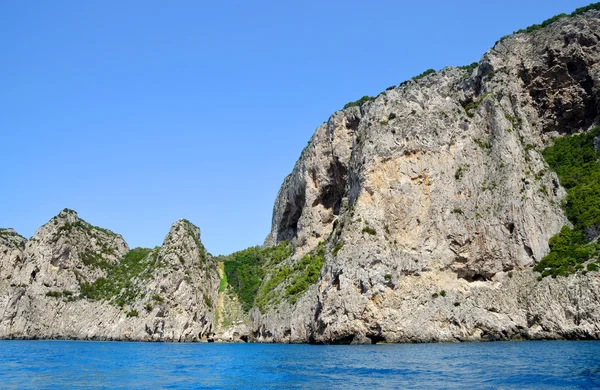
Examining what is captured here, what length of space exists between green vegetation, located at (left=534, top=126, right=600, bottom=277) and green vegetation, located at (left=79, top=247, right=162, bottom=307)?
2709 inches

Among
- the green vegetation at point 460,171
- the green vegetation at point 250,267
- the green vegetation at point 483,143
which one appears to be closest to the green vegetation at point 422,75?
the green vegetation at point 483,143

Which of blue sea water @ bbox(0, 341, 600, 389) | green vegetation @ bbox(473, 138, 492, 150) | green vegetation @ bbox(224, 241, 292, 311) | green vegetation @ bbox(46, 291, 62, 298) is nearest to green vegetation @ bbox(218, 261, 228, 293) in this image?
green vegetation @ bbox(224, 241, 292, 311)

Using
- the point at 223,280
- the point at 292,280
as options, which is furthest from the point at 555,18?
the point at 223,280

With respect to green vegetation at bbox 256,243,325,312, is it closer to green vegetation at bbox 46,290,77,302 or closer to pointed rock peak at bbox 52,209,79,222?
green vegetation at bbox 46,290,77,302

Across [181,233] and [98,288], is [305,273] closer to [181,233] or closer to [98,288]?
[181,233]

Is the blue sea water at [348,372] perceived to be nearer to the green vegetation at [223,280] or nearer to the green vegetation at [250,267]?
the green vegetation at [250,267]

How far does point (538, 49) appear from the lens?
280ft

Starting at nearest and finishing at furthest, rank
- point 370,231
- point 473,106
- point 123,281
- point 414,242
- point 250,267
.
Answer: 1. point 414,242
2. point 370,231
3. point 473,106
4. point 123,281
5. point 250,267

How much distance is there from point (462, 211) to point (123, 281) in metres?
69.9

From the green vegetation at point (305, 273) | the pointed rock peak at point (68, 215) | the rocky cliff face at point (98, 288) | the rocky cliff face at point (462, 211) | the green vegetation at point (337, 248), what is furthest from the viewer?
the pointed rock peak at point (68, 215)

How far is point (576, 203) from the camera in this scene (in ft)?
219

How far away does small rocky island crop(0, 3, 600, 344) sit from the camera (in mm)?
59281

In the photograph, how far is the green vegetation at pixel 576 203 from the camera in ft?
Answer: 186

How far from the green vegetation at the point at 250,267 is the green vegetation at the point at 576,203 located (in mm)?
54275
